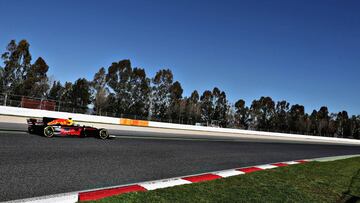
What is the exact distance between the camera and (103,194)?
3859mm

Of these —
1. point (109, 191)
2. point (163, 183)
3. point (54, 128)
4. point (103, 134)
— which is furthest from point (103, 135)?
point (109, 191)

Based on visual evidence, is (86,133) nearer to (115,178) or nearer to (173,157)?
(173,157)

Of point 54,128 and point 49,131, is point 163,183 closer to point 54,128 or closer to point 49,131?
point 49,131

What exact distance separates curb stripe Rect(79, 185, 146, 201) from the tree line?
2486cm

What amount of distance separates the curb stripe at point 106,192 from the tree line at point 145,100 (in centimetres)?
2486

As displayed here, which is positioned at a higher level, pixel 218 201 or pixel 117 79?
pixel 117 79

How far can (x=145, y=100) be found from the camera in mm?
65312

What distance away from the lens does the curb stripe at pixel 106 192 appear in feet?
12.2

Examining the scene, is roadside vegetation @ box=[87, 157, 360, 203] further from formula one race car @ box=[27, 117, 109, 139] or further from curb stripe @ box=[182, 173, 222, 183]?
formula one race car @ box=[27, 117, 109, 139]

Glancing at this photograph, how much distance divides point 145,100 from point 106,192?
6173 cm

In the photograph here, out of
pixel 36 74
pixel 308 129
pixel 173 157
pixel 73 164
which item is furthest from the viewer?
pixel 308 129

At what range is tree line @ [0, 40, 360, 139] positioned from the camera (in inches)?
1784

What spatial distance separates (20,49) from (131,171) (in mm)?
47261

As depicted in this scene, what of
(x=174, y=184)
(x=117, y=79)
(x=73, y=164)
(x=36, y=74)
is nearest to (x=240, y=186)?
(x=174, y=184)
